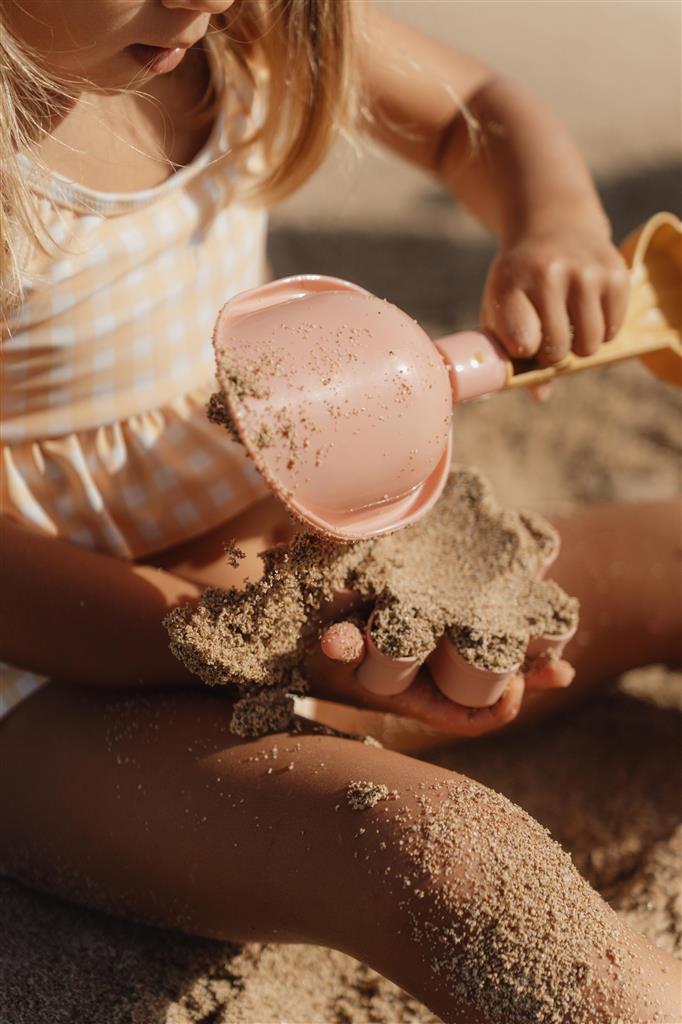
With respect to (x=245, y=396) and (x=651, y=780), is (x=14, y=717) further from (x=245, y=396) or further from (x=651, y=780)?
(x=651, y=780)

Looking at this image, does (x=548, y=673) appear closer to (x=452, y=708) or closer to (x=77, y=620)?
(x=452, y=708)

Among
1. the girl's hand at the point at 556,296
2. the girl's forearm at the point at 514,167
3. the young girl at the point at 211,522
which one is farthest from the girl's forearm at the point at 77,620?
the girl's forearm at the point at 514,167

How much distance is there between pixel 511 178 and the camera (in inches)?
39.2

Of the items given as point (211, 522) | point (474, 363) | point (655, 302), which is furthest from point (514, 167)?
point (211, 522)

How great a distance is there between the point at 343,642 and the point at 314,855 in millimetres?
137

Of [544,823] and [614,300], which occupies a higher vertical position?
[614,300]

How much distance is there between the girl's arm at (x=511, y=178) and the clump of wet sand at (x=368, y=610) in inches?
6.9

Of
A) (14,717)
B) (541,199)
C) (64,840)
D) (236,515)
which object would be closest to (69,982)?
(64,840)

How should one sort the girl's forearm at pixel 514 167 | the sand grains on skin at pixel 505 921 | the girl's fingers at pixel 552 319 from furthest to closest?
the girl's forearm at pixel 514 167 → the girl's fingers at pixel 552 319 → the sand grains on skin at pixel 505 921

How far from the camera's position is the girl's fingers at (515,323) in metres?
0.78

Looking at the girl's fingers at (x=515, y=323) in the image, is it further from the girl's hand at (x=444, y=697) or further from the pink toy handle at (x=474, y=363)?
the girl's hand at (x=444, y=697)

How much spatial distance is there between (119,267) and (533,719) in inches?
23.4

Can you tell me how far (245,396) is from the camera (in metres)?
0.59

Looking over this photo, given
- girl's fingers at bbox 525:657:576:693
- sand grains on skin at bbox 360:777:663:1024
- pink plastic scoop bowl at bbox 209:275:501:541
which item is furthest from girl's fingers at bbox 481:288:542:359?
sand grains on skin at bbox 360:777:663:1024
